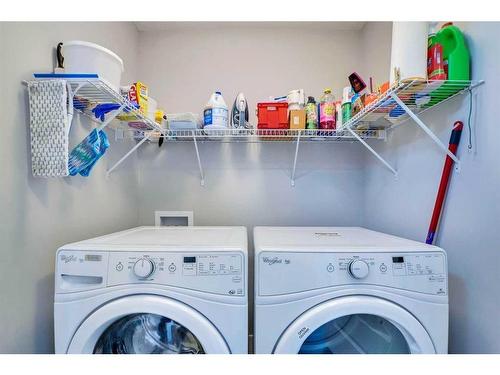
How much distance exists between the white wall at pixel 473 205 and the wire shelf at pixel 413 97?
5 cm

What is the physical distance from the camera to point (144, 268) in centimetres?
104

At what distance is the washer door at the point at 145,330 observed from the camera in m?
1.02

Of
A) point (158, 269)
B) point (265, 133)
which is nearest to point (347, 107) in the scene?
point (265, 133)

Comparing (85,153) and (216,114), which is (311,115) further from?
(85,153)

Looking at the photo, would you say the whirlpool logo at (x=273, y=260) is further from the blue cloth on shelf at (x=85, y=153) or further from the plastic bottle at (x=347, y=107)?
the plastic bottle at (x=347, y=107)

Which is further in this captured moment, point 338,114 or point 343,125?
point 338,114

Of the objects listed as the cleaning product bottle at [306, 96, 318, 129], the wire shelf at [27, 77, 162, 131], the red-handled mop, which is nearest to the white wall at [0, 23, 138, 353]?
the wire shelf at [27, 77, 162, 131]

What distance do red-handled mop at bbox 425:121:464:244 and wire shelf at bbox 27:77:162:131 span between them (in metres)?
1.57

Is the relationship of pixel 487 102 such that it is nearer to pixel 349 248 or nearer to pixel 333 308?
pixel 349 248

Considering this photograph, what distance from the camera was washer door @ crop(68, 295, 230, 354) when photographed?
1021 mm

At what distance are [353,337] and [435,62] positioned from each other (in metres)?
1.27

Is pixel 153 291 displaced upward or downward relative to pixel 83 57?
downward

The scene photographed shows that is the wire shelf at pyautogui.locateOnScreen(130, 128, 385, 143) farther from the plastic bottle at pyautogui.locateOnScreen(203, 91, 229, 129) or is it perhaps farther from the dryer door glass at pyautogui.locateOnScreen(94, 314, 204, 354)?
the dryer door glass at pyautogui.locateOnScreen(94, 314, 204, 354)

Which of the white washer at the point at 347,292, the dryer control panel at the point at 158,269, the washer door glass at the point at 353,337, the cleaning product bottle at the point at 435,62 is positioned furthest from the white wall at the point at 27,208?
the cleaning product bottle at the point at 435,62
